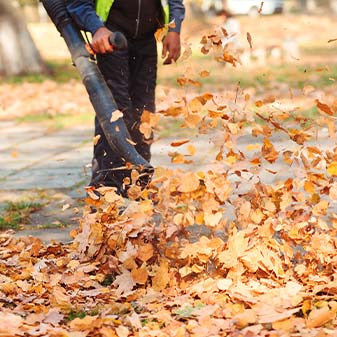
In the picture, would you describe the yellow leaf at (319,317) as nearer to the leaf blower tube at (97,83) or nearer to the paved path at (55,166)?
the leaf blower tube at (97,83)

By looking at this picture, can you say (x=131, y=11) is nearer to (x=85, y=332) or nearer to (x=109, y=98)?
(x=109, y=98)

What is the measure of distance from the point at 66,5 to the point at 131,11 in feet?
1.26

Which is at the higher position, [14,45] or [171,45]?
[171,45]

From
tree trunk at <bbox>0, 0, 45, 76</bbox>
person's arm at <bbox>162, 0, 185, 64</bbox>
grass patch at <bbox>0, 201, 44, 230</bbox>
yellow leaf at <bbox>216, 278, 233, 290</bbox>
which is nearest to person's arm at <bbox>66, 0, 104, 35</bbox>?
person's arm at <bbox>162, 0, 185, 64</bbox>

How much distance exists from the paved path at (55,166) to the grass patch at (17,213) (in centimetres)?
5

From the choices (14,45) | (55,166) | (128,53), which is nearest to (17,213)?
(128,53)

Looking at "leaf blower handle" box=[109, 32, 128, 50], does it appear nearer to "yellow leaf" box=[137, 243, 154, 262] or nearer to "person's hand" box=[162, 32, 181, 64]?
"person's hand" box=[162, 32, 181, 64]

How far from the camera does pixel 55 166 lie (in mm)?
7875

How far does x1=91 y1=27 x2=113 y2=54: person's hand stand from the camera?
509 cm

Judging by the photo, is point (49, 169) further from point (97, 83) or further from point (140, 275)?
point (140, 275)

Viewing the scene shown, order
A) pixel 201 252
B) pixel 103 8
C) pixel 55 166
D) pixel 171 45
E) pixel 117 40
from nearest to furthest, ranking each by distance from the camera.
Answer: pixel 201 252 < pixel 117 40 < pixel 103 8 < pixel 171 45 < pixel 55 166

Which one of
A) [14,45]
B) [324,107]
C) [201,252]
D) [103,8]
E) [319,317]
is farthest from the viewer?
[14,45]

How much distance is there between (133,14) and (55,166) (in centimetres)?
260

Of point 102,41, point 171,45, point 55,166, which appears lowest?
point 55,166
